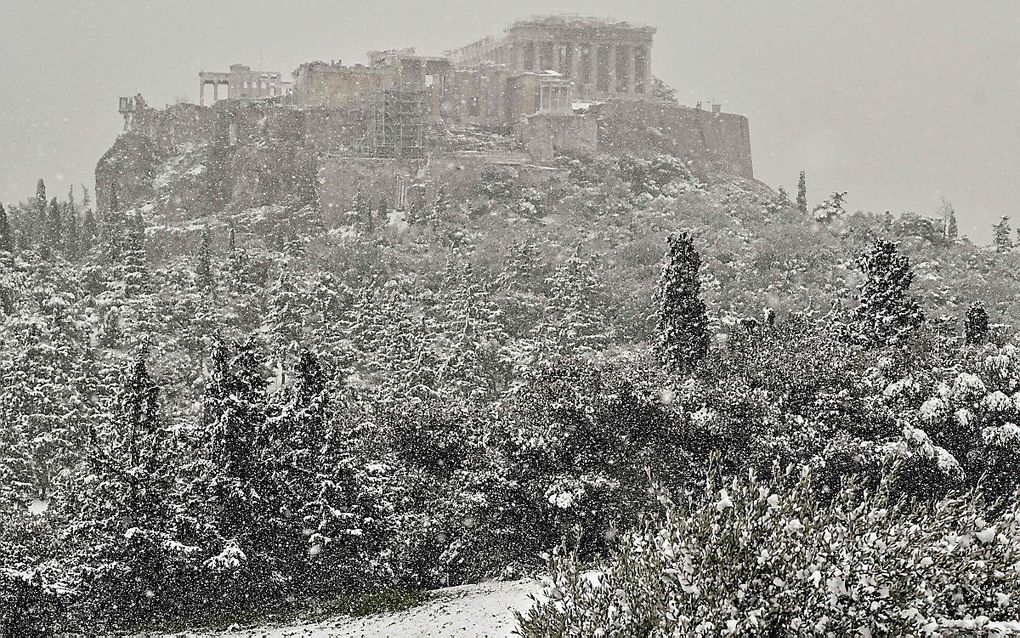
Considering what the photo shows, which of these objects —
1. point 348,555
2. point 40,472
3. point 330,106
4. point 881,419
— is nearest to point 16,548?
point 348,555

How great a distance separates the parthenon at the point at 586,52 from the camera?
107938mm

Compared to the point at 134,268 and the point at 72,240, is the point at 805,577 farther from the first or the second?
the point at 72,240

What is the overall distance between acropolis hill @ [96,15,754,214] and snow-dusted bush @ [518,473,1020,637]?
74652 mm

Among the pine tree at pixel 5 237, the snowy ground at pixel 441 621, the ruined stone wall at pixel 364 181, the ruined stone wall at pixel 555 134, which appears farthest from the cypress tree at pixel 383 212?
the snowy ground at pixel 441 621

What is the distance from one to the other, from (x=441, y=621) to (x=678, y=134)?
8192 cm

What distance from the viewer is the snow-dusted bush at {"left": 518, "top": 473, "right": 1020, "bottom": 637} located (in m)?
12.5

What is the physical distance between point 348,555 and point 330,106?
218 feet

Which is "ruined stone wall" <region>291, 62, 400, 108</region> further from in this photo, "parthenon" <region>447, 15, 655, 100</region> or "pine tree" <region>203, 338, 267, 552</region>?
"pine tree" <region>203, 338, 267, 552</region>

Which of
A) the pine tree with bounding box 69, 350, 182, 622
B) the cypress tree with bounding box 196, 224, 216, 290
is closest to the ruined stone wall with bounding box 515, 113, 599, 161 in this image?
the cypress tree with bounding box 196, 224, 216, 290

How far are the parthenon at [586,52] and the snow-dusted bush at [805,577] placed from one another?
94.6m

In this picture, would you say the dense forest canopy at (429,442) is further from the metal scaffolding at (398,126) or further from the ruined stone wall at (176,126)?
the ruined stone wall at (176,126)

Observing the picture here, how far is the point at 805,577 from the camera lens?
12.7 metres

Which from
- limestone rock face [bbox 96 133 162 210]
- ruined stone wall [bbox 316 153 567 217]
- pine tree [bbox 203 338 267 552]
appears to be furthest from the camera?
limestone rock face [bbox 96 133 162 210]

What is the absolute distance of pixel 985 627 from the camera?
12.2 m
